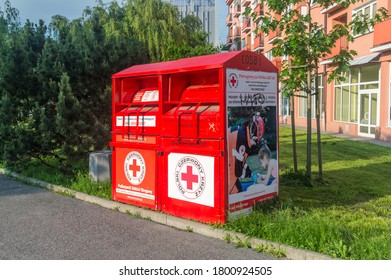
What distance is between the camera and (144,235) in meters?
5.09

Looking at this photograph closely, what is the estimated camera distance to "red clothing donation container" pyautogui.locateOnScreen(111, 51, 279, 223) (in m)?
5.14

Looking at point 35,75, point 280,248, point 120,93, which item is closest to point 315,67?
point 120,93

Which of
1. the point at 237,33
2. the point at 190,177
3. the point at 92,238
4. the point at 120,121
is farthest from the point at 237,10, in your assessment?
the point at 92,238

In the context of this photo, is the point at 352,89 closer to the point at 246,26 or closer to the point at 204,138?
the point at 204,138

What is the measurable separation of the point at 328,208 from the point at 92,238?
332 cm

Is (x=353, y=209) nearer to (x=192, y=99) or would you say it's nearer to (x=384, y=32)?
(x=192, y=99)

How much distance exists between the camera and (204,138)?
5.29 meters

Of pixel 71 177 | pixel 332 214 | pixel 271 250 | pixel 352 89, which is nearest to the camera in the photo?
pixel 271 250

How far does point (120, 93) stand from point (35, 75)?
3.08 meters

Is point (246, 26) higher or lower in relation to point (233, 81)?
higher

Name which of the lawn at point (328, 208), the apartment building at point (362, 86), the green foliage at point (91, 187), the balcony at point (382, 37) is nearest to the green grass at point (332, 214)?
the lawn at point (328, 208)

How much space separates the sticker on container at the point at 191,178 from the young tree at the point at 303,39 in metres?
3.10

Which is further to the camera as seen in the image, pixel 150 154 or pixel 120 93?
pixel 120 93
